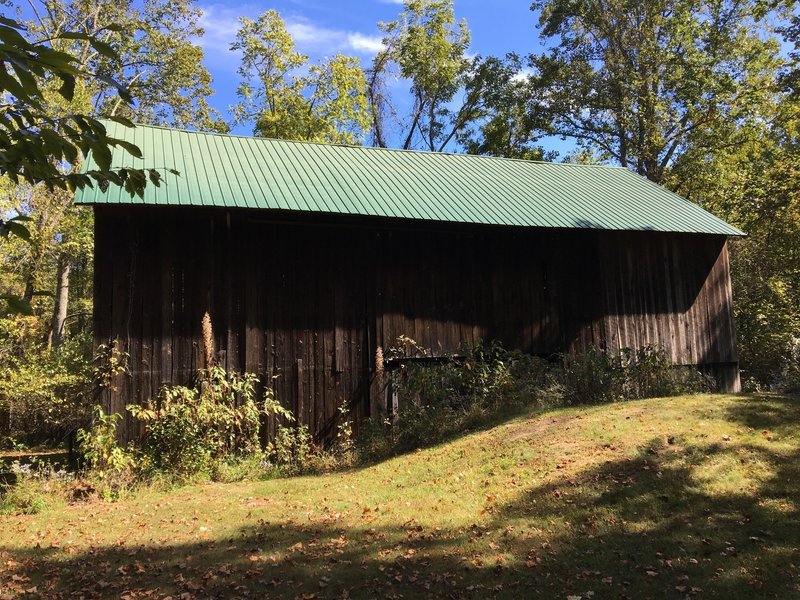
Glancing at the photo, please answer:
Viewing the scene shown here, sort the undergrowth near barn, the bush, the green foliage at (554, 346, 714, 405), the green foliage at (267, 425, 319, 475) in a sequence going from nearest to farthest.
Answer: the bush, the undergrowth near barn, the green foliage at (267, 425, 319, 475), the green foliage at (554, 346, 714, 405)

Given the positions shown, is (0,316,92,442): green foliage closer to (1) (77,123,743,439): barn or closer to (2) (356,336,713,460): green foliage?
(1) (77,123,743,439): barn

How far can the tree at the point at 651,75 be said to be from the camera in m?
26.1

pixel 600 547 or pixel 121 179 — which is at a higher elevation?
pixel 121 179

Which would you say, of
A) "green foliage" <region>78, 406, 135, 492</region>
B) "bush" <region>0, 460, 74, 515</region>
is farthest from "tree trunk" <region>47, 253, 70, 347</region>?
"bush" <region>0, 460, 74, 515</region>

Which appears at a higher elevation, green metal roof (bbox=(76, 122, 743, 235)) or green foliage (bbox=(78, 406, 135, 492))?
green metal roof (bbox=(76, 122, 743, 235))

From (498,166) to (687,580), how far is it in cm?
1322

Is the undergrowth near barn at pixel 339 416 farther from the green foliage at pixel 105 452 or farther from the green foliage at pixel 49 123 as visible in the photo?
the green foliage at pixel 49 123

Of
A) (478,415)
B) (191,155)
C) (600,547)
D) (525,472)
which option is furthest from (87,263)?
(600,547)

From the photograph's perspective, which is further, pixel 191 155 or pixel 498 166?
pixel 498 166

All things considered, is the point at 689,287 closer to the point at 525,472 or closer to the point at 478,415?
the point at 478,415

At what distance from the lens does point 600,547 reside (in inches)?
211

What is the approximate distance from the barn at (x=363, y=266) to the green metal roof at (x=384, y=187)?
61 millimetres

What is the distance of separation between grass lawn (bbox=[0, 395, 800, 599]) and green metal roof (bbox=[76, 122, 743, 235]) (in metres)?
4.90

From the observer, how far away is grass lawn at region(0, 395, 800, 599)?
4863 mm
